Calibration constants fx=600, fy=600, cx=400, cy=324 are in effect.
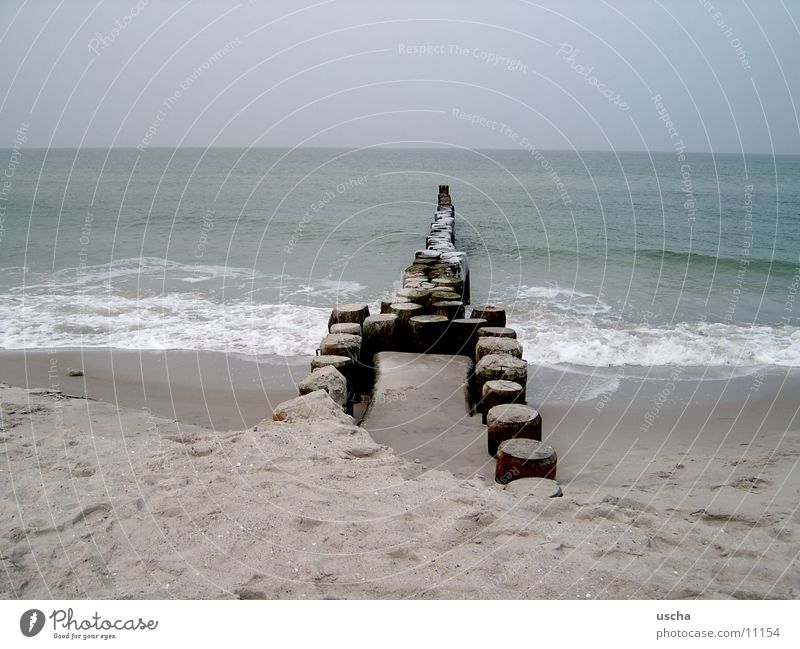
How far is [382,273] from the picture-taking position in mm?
15273

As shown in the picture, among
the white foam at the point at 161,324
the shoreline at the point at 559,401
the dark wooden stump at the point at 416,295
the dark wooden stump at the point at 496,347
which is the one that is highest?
the dark wooden stump at the point at 416,295

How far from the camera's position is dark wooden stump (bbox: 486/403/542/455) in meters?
4.51

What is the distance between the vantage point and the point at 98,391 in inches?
277

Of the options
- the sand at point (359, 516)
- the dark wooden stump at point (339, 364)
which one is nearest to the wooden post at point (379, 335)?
the dark wooden stump at point (339, 364)

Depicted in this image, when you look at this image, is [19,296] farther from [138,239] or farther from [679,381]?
[679,381]

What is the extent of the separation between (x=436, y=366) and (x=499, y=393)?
1.25 m

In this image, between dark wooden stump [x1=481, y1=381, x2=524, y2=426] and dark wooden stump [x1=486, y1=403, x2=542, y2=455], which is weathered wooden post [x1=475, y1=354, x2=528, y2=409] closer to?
dark wooden stump [x1=481, y1=381, x2=524, y2=426]

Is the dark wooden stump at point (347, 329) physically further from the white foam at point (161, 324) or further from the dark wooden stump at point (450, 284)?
the white foam at point (161, 324)

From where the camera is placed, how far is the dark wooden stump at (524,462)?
4102mm

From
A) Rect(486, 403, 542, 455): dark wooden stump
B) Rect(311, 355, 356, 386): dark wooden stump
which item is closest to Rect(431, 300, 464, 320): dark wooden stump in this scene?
Rect(311, 355, 356, 386): dark wooden stump

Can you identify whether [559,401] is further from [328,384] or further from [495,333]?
[328,384]

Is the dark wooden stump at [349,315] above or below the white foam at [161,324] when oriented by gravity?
above

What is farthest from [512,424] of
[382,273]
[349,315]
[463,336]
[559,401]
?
[382,273]

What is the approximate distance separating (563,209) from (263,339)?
78.9 feet
